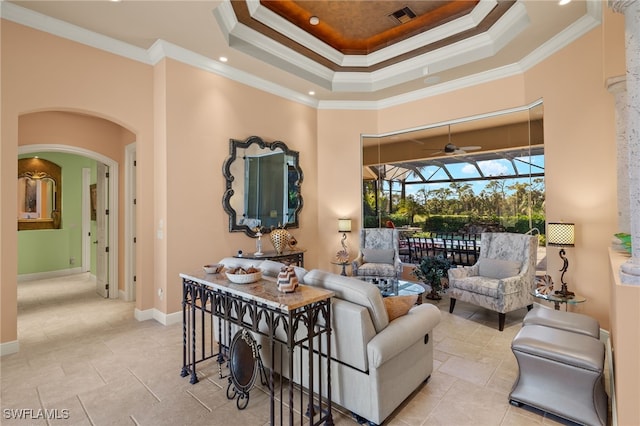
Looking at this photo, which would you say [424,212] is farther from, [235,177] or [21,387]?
[21,387]

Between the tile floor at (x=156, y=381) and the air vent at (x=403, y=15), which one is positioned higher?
the air vent at (x=403, y=15)

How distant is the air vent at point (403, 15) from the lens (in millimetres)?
4199

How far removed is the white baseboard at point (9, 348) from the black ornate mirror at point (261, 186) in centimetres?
263

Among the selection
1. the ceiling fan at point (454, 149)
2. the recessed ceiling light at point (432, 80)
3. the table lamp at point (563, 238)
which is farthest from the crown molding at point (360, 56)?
the table lamp at point (563, 238)

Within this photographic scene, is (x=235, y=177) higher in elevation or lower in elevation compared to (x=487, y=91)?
lower

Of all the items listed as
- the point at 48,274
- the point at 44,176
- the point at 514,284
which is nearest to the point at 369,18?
the point at 514,284

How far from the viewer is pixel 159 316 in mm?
4211

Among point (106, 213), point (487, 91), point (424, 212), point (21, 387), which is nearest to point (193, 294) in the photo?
point (21, 387)

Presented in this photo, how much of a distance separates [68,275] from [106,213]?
3013 millimetres

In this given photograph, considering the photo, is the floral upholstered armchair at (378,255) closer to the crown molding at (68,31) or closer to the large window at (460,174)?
the large window at (460,174)

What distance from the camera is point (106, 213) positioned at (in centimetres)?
541

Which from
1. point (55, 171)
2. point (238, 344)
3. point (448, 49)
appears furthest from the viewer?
point (55, 171)

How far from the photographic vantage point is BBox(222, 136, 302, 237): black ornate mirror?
4863 mm

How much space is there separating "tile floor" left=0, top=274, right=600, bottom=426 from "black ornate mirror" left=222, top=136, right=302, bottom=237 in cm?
183
